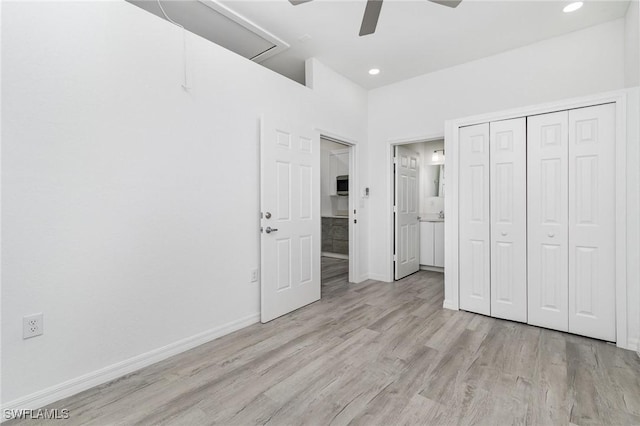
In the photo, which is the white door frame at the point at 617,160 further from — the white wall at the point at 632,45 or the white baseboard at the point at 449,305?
the white wall at the point at 632,45

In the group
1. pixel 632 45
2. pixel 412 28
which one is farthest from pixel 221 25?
pixel 632 45

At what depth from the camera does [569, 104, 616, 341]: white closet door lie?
2.49 meters

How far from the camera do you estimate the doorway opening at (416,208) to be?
4.51 meters

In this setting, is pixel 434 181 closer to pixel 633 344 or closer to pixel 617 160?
pixel 617 160

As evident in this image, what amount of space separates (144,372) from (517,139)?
12.5 ft

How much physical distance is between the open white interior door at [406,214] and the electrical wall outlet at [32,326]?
13.0ft

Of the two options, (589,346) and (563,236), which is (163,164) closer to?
(563,236)

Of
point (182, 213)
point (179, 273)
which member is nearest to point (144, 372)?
point (179, 273)

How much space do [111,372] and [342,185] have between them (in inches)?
206

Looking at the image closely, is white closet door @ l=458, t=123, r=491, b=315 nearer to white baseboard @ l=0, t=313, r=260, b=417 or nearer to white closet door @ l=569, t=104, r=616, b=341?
white closet door @ l=569, t=104, r=616, b=341

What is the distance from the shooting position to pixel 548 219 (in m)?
2.76

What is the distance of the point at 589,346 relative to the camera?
7.98 feet

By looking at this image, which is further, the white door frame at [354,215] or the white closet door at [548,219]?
the white door frame at [354,215]

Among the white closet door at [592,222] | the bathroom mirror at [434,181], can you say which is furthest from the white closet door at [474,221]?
the bathroom mirror at [434,181]
